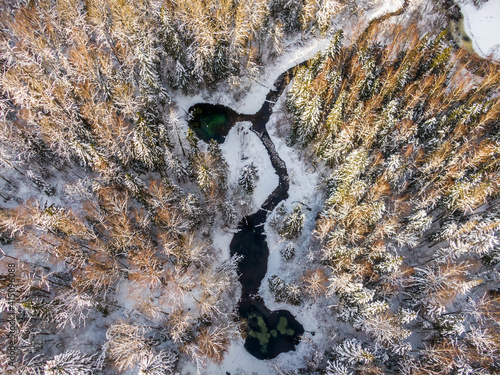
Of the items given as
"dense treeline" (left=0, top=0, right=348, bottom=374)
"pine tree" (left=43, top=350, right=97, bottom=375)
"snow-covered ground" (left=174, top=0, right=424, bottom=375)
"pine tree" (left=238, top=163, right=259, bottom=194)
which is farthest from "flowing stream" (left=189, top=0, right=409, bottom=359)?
"pine tree" (left=43, top=350, right=97, bottom=375)

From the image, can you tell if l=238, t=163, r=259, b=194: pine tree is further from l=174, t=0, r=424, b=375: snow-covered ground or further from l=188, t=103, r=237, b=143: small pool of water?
l=188, t=103, r=237, b=143: small pool of water

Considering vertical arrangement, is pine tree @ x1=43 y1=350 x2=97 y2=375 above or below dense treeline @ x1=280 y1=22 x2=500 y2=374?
below

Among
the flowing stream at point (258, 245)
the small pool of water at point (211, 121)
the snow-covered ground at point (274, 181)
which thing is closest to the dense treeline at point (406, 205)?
the snow-covered ground at point (274, 181)

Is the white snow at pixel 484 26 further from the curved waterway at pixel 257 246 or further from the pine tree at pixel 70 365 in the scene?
the pine tree at pixel 70 365

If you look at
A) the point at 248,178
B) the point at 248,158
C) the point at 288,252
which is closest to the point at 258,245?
the point at 288,252

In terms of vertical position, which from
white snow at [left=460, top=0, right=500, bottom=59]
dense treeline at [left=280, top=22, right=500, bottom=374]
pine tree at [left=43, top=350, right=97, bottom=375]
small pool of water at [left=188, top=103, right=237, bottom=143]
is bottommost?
pine tree at [left=43, top=350, right=97, bottom=375]
